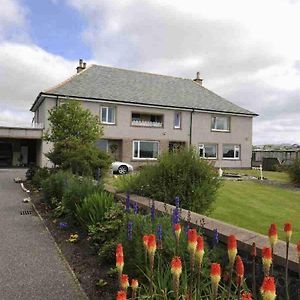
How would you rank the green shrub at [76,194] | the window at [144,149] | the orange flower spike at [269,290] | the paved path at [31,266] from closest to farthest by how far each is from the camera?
the orange flower spike at [269,290] → the paved path at [31,266] → the green shrub at [76,194] → the window at [144,149]

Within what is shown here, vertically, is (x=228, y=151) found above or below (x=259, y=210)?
above

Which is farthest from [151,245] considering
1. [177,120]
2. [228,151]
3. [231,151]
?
[231,151]

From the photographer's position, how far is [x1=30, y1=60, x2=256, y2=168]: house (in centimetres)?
3200

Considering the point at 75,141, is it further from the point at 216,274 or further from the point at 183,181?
the point at 216,274

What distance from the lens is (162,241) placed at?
4266mm

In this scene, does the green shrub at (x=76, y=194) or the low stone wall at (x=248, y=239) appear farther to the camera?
the green shrub at (x=76, y=194)

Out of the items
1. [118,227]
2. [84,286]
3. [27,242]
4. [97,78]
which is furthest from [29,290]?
[97,78]

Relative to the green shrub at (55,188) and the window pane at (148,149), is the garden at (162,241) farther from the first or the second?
the window pane at (148,149)

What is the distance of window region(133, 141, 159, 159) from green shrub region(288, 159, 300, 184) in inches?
572

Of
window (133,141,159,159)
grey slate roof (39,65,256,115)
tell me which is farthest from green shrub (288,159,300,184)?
grey slate roof (39,65,256,115)

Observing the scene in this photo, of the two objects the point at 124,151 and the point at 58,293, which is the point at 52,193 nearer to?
the point at 58,293

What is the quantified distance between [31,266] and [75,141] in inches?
426

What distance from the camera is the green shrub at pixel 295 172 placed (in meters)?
20.7

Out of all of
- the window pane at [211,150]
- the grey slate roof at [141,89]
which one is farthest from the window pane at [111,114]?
the window pane at [211,150]
